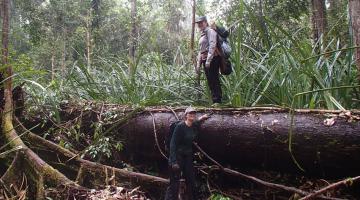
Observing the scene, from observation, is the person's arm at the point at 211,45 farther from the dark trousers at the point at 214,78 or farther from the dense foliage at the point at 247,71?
the dense foliage at the point at 247,71

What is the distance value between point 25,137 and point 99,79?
2306mm

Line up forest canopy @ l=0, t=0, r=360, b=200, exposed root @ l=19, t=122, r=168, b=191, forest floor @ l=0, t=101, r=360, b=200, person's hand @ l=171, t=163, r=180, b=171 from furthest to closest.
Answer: exposed root @ l=19, t=122, r=168, b=191 → person's hand @ l=171, t=163, r=180, b=171 → forest floor @ l=0, t=101, r=360, b=200 → forest canopy @ l=0, t=0, r=360, b=200

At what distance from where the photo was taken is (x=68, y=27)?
1877cm

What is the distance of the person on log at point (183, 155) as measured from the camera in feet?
13.6

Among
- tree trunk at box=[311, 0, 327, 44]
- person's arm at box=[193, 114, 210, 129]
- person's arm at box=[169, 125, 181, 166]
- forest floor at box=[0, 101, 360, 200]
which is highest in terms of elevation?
tree trunk at box=[311, 0, 327, 44]

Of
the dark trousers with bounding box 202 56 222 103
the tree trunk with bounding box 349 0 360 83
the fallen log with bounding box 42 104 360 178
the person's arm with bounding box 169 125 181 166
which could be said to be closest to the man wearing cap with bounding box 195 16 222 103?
the dark trousers with bounding box 202 56 222 103

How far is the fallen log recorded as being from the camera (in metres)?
3.50

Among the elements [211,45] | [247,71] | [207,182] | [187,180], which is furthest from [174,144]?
[247,71]

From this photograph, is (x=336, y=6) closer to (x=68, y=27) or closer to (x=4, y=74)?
(x=4, y=74)

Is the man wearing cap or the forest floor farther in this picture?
the man wearing cap

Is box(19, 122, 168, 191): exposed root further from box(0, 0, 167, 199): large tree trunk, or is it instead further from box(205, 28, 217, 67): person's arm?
box(205, 28, 217, 67): person's arm

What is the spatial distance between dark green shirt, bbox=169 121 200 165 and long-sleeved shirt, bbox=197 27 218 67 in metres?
1.15

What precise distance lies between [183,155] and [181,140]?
19cm

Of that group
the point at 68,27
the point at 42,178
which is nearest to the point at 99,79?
the point at 42,178
